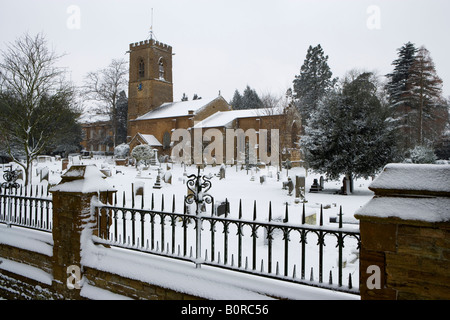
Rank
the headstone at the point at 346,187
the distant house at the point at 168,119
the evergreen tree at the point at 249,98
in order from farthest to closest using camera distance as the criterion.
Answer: the evergreen tree at the point at 249,98 → the distant house at the point at 168,119 → the headstone at the point at 346,187

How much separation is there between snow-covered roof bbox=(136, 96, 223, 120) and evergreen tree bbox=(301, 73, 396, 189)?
25578 mm

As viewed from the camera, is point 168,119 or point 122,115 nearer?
point 168,119

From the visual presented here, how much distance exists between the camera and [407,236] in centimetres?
237

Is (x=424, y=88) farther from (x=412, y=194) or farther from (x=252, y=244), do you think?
(x=412, y=194)

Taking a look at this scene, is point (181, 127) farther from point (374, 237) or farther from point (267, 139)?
point (374, 237)

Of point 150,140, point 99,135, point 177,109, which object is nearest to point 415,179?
point 150,140

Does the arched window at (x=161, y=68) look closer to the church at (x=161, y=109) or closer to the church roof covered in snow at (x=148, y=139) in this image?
the church at (x=161, y=109)

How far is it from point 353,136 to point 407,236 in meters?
15.4

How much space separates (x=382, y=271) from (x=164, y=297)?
2376mm

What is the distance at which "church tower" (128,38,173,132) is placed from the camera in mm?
44281

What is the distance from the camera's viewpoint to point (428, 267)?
229cm

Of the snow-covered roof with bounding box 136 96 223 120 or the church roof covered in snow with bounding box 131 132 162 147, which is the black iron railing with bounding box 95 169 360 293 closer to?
the church roof covered in snow with bounding box 131 132 162 147

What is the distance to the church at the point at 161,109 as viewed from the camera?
133 feet

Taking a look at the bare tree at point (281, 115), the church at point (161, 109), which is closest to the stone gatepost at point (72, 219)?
the bare tree at point (281, 115)
